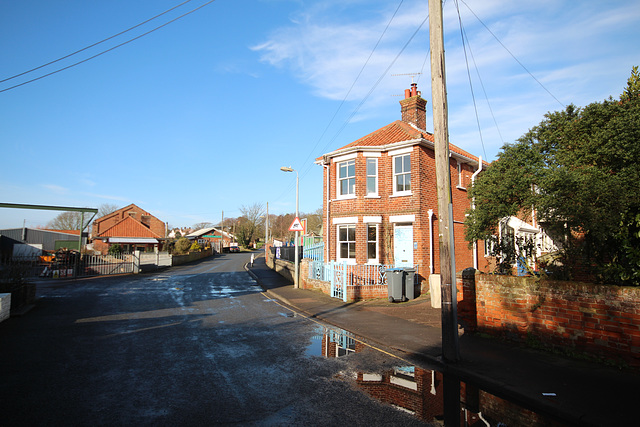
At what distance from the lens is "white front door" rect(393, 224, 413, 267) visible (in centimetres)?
1584

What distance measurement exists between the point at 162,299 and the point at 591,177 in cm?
1377

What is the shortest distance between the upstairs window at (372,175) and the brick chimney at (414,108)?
14.3 feet

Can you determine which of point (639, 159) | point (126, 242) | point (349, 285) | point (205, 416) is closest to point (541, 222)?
point (639, 159)

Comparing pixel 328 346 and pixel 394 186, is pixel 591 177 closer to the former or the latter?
pixel 328 346

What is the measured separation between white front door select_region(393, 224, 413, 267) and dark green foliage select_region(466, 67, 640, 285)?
26.0 feet

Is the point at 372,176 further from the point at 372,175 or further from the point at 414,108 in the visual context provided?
the point at 414,108

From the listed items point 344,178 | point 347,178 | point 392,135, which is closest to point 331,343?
point 347,178

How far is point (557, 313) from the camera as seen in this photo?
21.4 ft

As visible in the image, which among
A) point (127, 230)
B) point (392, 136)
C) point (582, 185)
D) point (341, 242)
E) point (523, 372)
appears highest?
point (392, 136)

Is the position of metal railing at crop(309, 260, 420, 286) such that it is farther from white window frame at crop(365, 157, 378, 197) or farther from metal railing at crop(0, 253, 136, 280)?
metal railing at crop(0, 253, 136, 280)

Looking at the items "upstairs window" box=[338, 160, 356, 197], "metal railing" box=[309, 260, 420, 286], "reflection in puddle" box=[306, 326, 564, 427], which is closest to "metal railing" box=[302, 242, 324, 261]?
"upstairs window" box=[338, 160, 356, 197]

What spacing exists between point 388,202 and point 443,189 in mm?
10077

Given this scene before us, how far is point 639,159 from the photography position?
5828 mm

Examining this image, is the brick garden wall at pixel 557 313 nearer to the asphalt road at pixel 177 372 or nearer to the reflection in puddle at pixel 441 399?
the reflection in puddle at pixel 441 399
